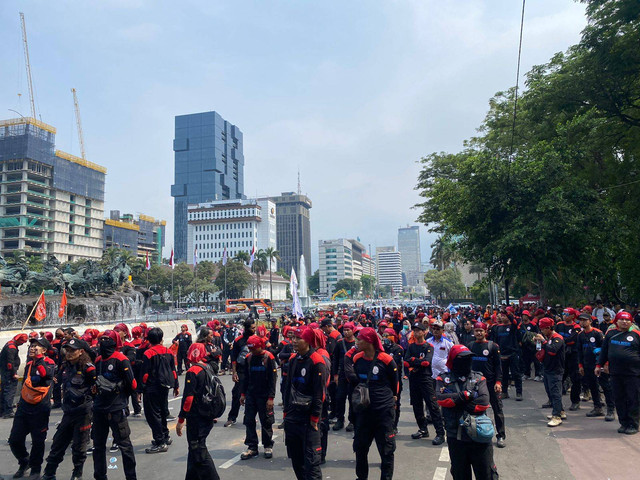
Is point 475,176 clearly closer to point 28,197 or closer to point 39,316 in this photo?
point 39,316

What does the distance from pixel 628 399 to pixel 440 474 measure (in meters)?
3.86

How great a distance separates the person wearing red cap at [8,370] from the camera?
31.3 ft

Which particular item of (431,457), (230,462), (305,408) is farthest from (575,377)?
(230,462)

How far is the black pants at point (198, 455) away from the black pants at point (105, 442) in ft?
3.39

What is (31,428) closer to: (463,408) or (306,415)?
(306,415)

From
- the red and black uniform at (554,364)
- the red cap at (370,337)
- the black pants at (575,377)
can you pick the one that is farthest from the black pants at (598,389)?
the red cap at (370,337)

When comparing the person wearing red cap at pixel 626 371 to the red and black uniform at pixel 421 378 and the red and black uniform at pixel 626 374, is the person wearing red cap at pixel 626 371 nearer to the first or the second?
the red and black uniform at pixel 626 374

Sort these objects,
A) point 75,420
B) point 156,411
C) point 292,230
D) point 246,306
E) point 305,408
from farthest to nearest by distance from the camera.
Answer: point 292,230
point 246,306
point 156,411
point 75,420
point 305,408

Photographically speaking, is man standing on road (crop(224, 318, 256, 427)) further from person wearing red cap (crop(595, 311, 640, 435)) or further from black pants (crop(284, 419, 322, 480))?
person wearing red cap (crop(595, 311, 640, 435))

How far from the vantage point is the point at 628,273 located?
18.4m

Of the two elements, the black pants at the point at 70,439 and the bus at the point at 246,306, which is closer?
the black pants at the point at 70,439

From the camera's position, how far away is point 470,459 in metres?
4.22

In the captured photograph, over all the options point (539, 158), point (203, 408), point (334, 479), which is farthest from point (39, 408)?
point (539, 158)

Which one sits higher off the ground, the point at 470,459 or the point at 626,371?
the point at 626,371
